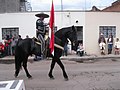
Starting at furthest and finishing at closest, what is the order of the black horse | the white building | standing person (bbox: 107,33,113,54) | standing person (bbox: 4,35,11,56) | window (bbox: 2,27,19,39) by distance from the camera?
window (bbox: 2,27,19,39), the white building, standing person (bbox: 107,33,113,54), standing person (bbox: 4,35,11,56), the black horse

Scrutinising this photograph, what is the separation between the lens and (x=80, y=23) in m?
22.6

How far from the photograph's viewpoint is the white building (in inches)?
886

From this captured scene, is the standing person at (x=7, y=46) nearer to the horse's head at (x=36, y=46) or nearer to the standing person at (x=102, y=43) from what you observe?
the standing person at (x=102, y=43)

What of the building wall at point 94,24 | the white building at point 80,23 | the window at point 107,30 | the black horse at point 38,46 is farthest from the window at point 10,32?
the black horse at point 38,46

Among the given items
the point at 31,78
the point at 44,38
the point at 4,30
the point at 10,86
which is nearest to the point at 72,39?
the point at 44,38

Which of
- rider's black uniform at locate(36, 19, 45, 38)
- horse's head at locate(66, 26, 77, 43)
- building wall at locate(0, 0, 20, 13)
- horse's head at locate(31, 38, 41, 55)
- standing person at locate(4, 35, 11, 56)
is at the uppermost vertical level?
building wall at locate(0, 0, 20, 13)

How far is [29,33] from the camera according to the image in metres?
22.7

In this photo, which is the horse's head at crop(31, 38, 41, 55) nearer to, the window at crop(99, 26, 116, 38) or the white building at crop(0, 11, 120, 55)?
the white building at crop(0, 11, 120, 55)

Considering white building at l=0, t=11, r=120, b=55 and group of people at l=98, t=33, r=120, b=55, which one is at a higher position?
white building at l=0, t=11, r=120, b=55

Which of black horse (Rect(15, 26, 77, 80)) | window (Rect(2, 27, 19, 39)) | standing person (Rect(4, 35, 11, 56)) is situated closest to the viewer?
black horse (Rect(15, 26, 77, 80))

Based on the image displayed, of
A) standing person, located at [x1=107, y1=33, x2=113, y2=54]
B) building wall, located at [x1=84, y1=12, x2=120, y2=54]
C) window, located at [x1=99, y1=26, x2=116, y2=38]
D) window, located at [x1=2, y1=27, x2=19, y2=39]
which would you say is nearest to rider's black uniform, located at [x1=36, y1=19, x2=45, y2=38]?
building wall, located at [x1=84, y1=12, x2=120, y2=54]

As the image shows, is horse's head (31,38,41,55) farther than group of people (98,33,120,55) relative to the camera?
No

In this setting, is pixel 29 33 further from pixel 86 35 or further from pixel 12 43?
pixel 86 35

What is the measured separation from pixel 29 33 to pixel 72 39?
40.2 feet
